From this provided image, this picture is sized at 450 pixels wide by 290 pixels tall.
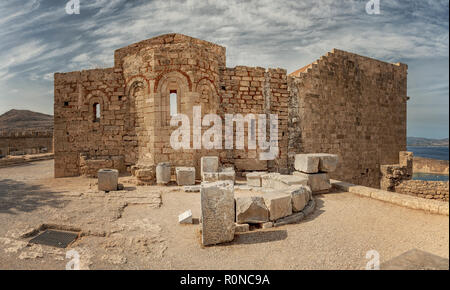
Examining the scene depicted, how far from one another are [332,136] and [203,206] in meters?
9.92

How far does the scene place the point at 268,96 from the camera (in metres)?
10.4

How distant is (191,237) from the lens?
13.4ft

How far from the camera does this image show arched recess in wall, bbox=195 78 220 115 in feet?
29.7

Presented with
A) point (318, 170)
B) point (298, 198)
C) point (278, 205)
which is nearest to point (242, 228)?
point (278, 205)

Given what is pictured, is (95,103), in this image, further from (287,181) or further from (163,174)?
(287,181)

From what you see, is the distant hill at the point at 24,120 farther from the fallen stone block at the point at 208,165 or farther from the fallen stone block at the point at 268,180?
the fallen stone block at the point at 268,180

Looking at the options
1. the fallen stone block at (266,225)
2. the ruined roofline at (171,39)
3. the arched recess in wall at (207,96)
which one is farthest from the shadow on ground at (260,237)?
the ruined roofline at (171,39)

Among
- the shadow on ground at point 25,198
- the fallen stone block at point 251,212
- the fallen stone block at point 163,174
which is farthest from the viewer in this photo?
the fallen stone block at point 163,174

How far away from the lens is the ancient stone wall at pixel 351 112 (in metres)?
11.0

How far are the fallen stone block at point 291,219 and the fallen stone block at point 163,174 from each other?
4.60 meters

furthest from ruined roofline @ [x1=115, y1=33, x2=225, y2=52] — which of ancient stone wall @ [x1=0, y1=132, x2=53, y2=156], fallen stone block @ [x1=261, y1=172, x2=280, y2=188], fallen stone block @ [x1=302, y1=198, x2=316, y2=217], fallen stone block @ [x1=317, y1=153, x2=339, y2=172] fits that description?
ancient stone wall @ [x1=0, y1=132, x2=53, y2=156]

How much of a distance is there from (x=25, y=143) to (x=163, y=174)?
21456 millimetres
